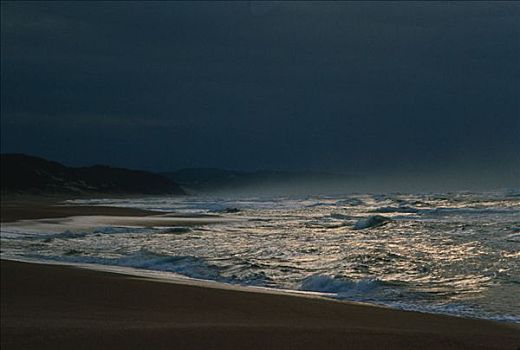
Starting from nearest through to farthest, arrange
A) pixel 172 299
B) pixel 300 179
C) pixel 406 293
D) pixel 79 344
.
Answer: pixel 79 344 → pixel 172 299 → pixel 406 293 → pixel 300 179

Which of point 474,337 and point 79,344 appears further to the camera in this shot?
point 474,337

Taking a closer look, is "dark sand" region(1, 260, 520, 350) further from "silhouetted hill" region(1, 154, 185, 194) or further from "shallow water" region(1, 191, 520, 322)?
"silhouetted hill" region(1, 154, 185, 194)

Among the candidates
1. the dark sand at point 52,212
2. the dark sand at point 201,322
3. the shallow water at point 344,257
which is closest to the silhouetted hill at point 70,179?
the dark sand at point 52,212

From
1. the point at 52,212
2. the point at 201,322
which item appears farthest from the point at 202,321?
the point at 52,212

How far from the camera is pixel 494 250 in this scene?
13578 millimetres

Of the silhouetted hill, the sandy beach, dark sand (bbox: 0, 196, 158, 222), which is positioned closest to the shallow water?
the sandy beach

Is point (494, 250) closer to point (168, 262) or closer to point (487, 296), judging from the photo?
point (487, 296)

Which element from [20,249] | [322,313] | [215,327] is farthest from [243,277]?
[20,249]

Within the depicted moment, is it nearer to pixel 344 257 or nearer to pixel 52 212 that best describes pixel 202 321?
pixel 344 257

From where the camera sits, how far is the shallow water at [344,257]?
9.65 metres

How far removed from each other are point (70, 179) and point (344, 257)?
8769 centimetres

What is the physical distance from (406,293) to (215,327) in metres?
3.83

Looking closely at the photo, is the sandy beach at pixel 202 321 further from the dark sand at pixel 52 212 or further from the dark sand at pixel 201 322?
the dark sand at pixel 52 212

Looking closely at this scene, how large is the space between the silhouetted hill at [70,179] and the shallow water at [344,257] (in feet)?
213
